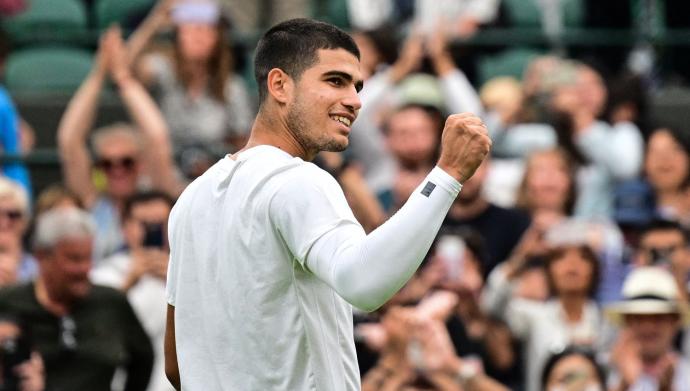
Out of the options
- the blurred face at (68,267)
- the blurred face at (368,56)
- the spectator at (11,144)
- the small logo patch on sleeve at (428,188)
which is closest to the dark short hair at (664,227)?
the blurred face at (368,56)

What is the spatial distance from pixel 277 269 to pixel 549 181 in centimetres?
547

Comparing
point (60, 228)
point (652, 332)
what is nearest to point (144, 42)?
point (60, 228)

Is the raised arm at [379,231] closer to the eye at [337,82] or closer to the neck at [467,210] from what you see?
the eye at [337,82]

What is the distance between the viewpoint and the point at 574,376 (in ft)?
25.8

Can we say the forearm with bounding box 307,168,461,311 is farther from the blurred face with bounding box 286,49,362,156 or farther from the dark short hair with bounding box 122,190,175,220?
the dark short hair with bounding box 122,190,175,220

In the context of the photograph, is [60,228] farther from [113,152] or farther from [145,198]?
[113,152]

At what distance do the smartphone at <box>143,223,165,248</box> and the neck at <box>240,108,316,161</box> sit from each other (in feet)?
14.2

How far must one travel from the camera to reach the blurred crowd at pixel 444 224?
24.8ft

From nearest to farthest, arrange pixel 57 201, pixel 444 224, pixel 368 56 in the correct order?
pixel 57 201 < pixel 444 224 < pixel 368 56

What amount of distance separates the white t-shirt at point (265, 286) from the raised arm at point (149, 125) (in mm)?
4885

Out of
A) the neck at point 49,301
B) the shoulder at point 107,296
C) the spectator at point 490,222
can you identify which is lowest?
the neck at point 49,301

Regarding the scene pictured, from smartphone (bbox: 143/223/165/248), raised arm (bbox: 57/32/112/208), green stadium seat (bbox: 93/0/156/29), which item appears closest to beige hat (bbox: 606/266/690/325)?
smartphone (bbox: 143/223/165/248)

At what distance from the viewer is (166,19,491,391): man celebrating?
3.94 meters

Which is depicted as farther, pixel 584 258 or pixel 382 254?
pixel 584 258
